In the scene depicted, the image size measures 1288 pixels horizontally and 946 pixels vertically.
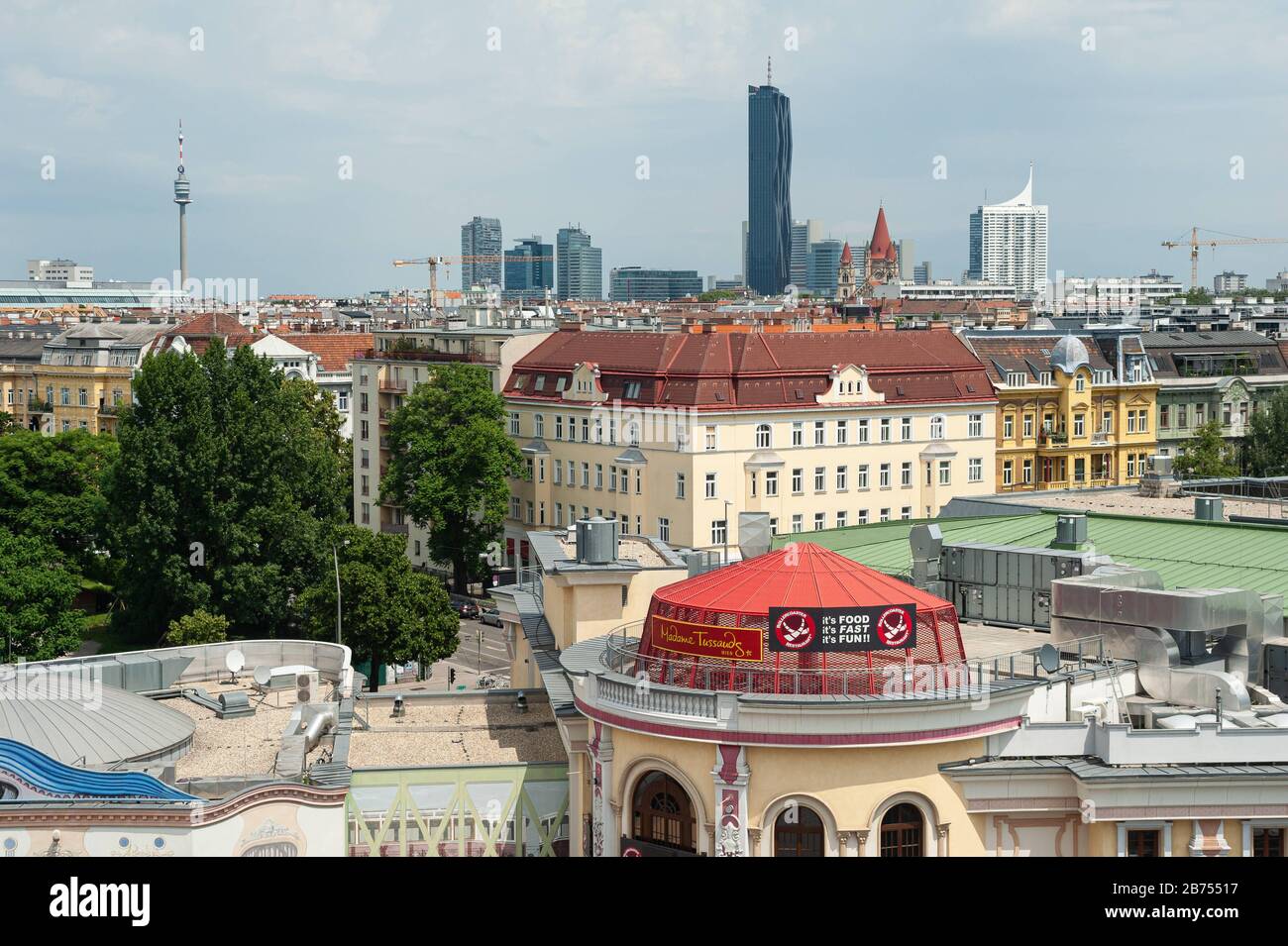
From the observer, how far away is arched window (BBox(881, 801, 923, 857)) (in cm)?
2691

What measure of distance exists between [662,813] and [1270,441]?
279 ft

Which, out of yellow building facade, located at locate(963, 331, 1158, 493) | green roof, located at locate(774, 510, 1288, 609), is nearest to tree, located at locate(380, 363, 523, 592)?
yellow building facade, located at locate(963, 331, 1158, 493)

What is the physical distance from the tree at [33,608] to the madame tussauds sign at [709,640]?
45525mm

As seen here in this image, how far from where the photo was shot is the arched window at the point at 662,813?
Answer: 27422 mm

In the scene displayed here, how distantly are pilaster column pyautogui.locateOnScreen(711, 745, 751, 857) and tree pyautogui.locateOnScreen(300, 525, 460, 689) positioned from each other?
46169 mm

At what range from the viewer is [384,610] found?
71.6 metres

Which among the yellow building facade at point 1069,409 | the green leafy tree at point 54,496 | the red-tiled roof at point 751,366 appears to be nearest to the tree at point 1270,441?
the yellow building facade at point 1069,409

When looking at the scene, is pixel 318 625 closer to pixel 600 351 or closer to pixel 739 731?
pixel 600 351

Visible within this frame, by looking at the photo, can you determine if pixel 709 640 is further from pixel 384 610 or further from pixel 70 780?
pixel 384 610

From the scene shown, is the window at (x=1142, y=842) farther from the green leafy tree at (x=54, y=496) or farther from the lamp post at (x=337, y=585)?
the green leafy tree at (x=54, y=496)

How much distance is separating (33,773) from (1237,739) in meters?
19.0

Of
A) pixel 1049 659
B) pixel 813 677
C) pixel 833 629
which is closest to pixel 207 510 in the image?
pixel 1049 659

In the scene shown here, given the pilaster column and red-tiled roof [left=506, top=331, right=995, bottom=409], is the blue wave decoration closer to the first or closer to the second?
the pilaster column
